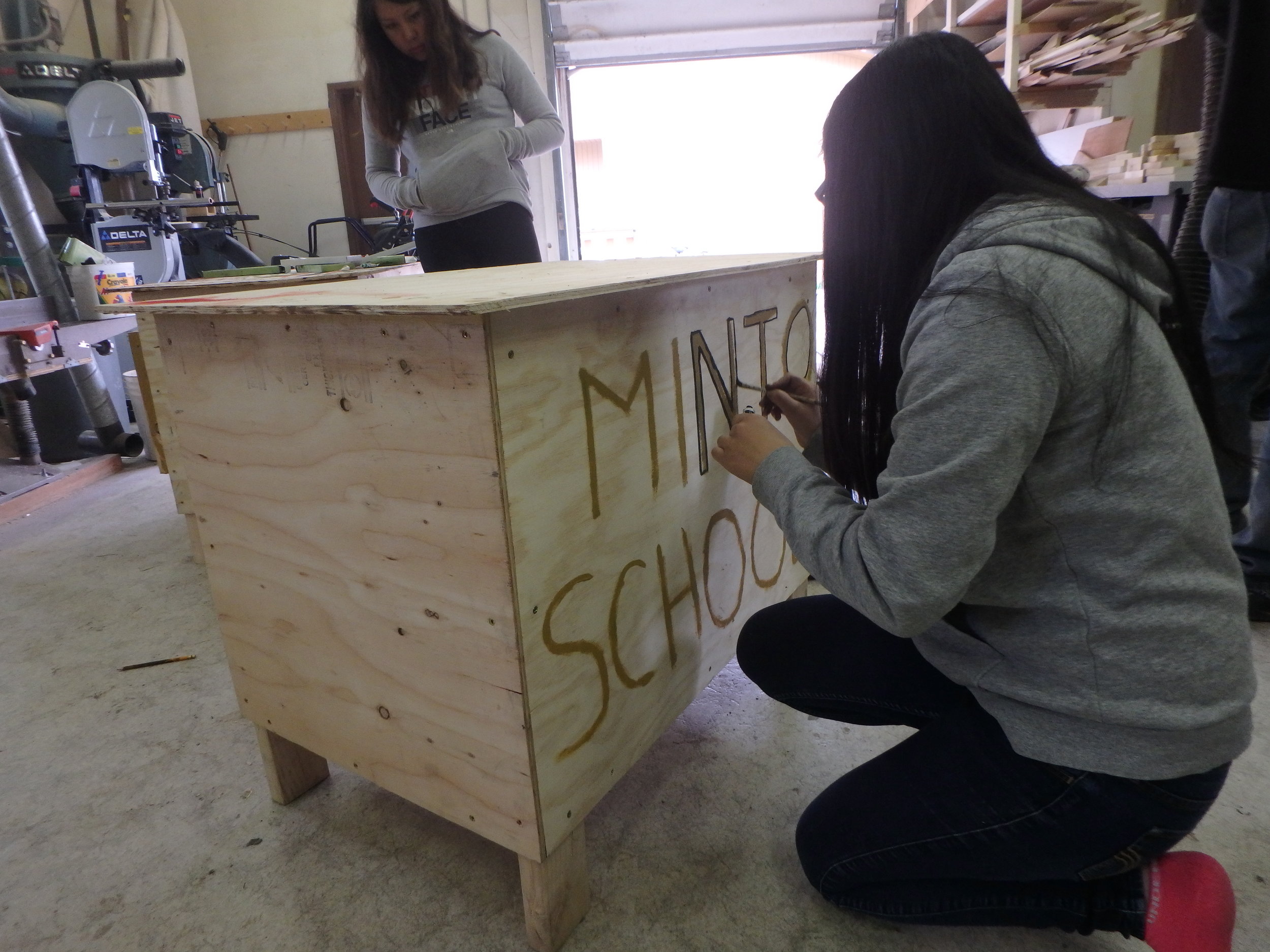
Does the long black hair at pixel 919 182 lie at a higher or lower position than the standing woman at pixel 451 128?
lower

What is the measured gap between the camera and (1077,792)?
0.74 metres

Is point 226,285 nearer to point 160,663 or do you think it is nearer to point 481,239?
point 481,239

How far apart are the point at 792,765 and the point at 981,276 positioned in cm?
85

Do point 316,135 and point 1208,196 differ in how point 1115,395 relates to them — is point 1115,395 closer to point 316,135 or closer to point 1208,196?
point 1208,196

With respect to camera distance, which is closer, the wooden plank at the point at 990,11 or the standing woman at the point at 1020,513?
the standing woman at the point at 1020,513

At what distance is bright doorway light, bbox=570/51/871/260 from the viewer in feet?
17.8

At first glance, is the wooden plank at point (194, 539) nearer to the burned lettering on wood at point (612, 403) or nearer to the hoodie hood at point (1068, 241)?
the burned lettering on wood at point (612, 403)

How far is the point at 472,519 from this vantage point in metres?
0.76

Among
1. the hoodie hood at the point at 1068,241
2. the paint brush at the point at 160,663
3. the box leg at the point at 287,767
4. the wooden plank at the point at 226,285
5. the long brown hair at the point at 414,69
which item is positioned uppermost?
the long brown hair at the point at 414,69

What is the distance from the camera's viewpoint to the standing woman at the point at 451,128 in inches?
71.1

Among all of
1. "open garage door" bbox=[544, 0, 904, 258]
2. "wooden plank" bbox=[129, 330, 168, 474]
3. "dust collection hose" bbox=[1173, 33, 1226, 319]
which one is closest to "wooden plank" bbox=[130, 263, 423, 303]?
"wooden plank" bbox=[129, 330, 168, 474]

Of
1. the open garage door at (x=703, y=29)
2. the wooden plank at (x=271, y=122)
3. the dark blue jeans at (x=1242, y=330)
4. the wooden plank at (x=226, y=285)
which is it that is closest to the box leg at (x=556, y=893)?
the dark blue jeans at (x=1242, y=330)

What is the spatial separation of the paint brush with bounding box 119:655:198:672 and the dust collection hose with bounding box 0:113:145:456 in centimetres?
167

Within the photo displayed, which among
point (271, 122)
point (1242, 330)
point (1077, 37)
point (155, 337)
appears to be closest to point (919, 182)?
point (1242, 330)
